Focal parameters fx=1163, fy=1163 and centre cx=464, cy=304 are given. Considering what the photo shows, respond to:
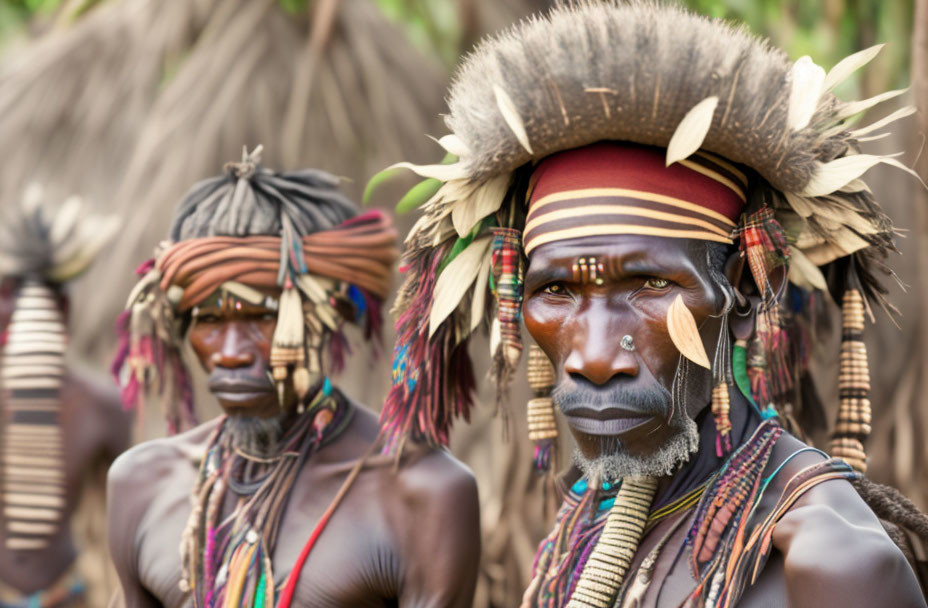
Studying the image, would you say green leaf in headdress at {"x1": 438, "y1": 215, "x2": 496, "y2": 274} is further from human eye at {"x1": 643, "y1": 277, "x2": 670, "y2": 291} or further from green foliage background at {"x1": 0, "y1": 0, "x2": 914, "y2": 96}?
green foliage background at {"x1": 0, "y1": 0, "x2": 914, "y2": 96}

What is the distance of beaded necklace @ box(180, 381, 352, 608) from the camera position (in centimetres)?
306

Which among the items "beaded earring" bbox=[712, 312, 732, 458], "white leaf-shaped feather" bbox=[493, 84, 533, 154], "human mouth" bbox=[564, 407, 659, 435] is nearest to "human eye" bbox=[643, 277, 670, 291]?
"beaded earring" bbox=[712, 312, 732, 458]

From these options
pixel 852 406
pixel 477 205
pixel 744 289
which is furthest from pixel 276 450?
pixel 852 406

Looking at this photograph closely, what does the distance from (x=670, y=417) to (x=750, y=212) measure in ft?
1.56

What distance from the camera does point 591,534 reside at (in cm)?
244

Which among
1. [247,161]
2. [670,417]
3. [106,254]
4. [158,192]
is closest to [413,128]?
[158,192]

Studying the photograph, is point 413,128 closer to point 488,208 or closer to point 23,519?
point 23,519

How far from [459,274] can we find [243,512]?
3.43 feet

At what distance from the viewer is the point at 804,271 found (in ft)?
8.35

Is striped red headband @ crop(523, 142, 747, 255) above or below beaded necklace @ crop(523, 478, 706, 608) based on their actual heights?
above

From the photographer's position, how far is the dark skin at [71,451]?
4.98 m

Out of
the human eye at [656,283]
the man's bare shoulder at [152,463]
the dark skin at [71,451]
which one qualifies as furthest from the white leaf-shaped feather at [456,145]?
the dark skin at [71,451]

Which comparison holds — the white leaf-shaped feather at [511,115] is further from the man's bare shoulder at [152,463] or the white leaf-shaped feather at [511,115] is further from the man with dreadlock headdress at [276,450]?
the man's bare shoulder at [152,463]

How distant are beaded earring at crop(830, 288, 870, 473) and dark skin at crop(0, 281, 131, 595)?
140 inches
